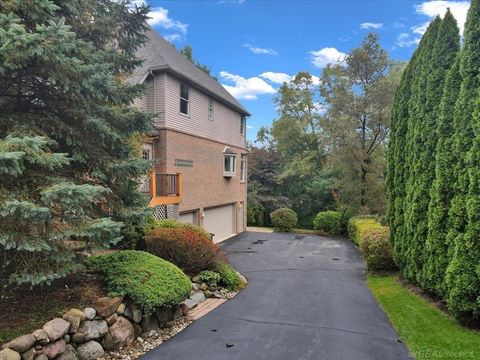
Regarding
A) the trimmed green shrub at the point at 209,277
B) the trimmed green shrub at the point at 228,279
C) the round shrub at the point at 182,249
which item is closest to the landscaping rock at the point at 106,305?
the round shrub at the point at 182,249

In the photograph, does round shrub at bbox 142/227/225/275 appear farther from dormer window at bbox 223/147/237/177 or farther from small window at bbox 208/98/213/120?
dormer window at bbox 223/147/237/177

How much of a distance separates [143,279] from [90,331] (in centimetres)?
132

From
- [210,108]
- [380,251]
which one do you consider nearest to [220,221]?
[210,108]

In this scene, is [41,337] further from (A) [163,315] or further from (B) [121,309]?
(A) [163,315]

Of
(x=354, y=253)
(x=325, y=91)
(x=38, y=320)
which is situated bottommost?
(x=354, y=253)

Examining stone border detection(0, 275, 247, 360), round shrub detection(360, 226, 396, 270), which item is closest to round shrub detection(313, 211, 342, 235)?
round shrub detection(360, 226, 396, 270)

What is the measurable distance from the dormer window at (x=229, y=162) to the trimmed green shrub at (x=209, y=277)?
36.5ft

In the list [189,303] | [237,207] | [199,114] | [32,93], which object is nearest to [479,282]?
[189,303]

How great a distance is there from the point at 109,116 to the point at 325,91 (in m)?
23.8

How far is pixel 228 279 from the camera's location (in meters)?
10.2

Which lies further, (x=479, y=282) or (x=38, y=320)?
(x=479, y=282)

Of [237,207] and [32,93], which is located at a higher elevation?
[32,93]

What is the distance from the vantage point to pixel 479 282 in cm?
618

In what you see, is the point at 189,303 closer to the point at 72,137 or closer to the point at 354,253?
the point at 72,137
